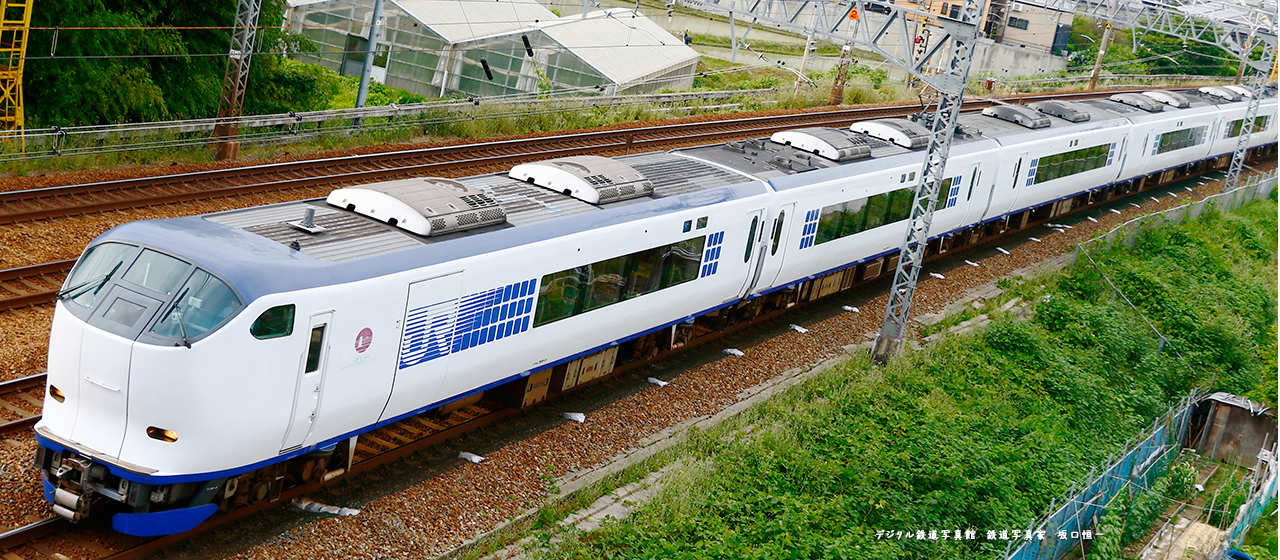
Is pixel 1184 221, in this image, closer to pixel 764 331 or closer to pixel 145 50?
pixel 764 331

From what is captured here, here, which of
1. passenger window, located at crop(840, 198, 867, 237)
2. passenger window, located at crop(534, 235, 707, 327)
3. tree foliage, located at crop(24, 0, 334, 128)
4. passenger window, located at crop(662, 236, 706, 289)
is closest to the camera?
passenger window, located at crop(534, 235, 707, 327)

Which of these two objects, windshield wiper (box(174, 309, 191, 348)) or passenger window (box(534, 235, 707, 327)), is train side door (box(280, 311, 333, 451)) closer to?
windshield wiper (box(174, 309, 191, 348))

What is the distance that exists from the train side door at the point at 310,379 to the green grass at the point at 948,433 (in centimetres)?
245

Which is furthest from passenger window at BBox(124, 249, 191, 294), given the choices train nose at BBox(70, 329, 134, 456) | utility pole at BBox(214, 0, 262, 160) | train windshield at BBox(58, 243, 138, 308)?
utility pole at BBox(214, 0, 262, 160)

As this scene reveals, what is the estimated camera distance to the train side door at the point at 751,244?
15.2 meters

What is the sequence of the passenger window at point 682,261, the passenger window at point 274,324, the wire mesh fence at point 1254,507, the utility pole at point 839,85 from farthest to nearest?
the utility pole at point 839,85 < the passenger window at point 682,261 < the wire mesh fence at point 1254,507 < the passenger window at point 274,324

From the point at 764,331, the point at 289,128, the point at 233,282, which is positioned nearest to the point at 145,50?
the point at 289,128

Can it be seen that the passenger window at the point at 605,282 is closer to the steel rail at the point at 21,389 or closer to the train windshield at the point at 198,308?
the train windshield at the point at 198,308

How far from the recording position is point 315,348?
30.1 ft

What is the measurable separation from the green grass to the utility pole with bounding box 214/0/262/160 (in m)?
12.8

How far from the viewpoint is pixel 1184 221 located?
28516 millimetres

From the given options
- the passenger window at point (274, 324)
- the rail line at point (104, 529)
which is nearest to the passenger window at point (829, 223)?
the rail line at point (104, 529)

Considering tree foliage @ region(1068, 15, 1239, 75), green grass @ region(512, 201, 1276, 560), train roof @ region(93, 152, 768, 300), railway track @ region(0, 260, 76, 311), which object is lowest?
railway track @ region(0, 260, 76, 311)

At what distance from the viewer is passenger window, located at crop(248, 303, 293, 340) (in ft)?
28.3
